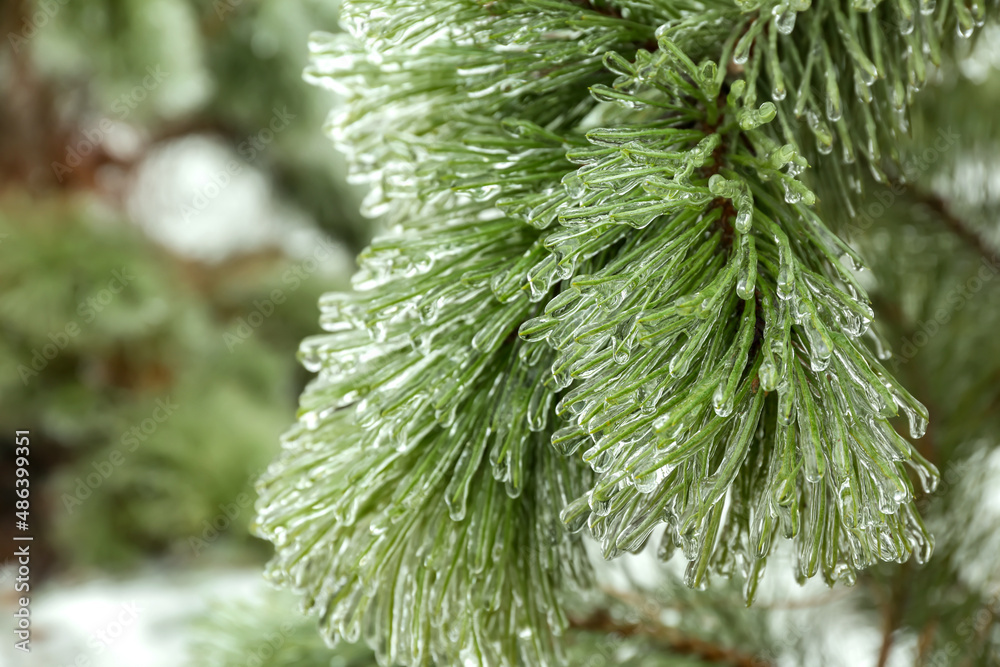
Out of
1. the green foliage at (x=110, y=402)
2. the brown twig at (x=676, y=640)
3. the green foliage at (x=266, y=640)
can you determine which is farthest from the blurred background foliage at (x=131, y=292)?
the brown twig at (x=676, y=640)

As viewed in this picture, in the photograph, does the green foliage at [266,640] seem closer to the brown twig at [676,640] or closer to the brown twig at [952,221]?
the brown twig at [676,640]

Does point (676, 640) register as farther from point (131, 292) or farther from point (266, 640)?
point (131, 292)

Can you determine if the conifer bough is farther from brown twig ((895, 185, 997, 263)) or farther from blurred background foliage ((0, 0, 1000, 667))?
brown twig ((895, 185, 997, 263))

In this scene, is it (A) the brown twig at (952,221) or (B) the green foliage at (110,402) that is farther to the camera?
(B) the green foliage at (110,402)

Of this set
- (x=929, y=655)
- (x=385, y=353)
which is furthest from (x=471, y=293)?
(x=929, y=655)

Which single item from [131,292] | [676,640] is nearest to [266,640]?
[676,640]

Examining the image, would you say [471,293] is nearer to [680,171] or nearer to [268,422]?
[680,171]
